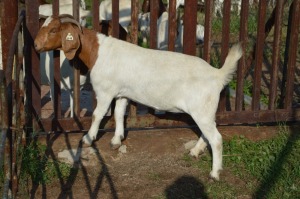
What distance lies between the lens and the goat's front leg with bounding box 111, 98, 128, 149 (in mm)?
5377

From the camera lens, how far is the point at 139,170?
4.97 metres

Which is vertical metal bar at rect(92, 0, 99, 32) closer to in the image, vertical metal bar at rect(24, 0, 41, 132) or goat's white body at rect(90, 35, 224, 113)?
goat's white body at rect(90, 35, 224, 113)

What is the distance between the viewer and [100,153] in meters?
5.25

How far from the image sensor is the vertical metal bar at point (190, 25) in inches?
215

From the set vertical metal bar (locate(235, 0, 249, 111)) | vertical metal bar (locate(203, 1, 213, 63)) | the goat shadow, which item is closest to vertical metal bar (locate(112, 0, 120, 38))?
vertical metal bar (locate(203, 1, 213, 63))

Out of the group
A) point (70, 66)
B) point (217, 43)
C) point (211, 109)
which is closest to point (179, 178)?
point (211, 109)

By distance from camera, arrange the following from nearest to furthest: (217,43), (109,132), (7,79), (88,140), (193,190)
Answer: (7,79)
(193,190)
(88,140)
(109,132)
(217,43)

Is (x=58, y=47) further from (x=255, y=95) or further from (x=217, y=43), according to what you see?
(x=217, y=43)

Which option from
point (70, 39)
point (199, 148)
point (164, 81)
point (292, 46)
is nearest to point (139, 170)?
point (199, 148)

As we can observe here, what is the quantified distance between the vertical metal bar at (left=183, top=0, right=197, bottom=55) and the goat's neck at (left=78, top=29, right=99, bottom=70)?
3.43 ft

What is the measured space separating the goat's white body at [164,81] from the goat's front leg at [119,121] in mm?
105

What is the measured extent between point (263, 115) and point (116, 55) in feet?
6.49

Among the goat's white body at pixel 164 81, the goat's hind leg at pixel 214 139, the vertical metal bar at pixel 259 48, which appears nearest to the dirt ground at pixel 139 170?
the goat's hind leg at pixel 214 139

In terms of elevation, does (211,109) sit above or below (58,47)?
below
